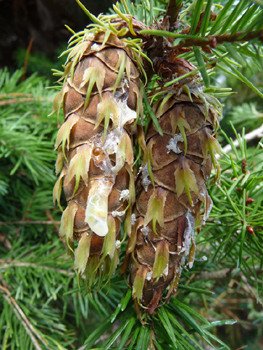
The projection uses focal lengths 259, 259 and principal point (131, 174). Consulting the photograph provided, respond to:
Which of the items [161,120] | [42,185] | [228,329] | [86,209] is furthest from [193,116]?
[228,329]

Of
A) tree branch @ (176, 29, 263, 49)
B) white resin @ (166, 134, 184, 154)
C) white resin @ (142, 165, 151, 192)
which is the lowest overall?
white resin @ (142, 165, 151, 192)

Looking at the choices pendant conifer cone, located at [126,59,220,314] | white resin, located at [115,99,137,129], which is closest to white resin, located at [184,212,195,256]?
pendant conifer cone, located at [126,59,220,314]

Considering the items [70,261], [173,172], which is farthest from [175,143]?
[70,261]

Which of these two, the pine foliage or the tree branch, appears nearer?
the tree branch

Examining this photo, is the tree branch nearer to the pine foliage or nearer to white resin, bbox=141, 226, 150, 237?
the pine foliage

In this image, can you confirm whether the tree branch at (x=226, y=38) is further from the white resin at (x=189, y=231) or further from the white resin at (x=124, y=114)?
the white resin at (x=189, y=231)

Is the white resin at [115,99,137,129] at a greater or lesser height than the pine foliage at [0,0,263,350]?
greater

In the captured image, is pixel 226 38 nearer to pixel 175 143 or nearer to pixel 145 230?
pixel 175 143

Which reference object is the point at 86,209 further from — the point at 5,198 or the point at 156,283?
the point at 5,198
